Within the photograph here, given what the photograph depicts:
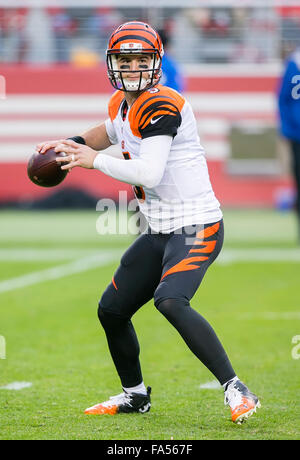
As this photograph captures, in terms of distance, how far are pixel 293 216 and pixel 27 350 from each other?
392 inches

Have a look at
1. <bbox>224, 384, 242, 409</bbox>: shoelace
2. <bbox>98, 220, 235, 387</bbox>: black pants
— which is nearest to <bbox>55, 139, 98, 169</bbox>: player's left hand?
<bbox>98, 220, 235, 387</bbox>: black pants

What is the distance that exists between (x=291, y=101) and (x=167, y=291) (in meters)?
6.38

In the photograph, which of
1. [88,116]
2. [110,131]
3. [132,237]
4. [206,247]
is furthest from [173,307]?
[88,116]

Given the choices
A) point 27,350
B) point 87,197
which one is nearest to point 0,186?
point 87,197

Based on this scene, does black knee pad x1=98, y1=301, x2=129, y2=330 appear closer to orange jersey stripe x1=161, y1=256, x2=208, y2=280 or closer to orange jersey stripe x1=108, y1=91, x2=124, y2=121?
orange jersey stripe x1=161, y1=256, x2=208, y2=280

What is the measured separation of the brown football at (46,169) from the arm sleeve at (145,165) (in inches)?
11.4

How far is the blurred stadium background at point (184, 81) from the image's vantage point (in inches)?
668

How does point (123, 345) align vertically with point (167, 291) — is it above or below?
below

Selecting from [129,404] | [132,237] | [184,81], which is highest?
[184,81]

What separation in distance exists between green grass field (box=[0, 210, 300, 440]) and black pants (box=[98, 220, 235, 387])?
32cm

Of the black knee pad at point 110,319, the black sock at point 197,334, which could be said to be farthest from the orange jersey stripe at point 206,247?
the black knee pad at point 110,319

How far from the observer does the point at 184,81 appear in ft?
55.2

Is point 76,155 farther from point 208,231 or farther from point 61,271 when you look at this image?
point 61,271

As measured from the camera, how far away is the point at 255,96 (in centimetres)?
1717
